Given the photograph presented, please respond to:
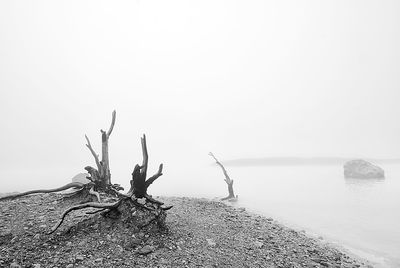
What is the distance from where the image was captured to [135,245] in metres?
7.72

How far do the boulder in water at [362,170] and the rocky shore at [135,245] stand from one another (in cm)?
6131

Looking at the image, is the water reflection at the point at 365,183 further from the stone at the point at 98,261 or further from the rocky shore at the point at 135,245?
the stone at the point at 98,261

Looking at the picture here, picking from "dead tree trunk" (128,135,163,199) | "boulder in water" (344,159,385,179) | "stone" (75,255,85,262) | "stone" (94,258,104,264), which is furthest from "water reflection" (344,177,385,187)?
"stone" (75,255,85,262)

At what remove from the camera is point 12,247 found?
22.9 feet

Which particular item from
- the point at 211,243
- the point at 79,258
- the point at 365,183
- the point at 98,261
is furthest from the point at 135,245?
the point at 365,183

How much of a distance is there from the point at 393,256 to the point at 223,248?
11303 mm

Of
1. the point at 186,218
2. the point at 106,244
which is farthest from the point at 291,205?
the point at 106,244

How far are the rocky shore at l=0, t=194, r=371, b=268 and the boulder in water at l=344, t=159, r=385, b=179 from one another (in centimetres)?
6131

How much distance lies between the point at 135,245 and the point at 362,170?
227 ft

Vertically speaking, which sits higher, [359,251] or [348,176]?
[359,251]

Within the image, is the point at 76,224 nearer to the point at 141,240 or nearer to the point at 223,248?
the point at 141,240

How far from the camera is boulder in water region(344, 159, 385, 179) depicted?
58.4 metres

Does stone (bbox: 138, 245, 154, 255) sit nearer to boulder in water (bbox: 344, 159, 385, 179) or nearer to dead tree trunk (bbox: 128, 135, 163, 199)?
dead tree trunk (bbox: 128, 135, 163, 199)

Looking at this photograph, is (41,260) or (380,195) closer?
(41,260)
